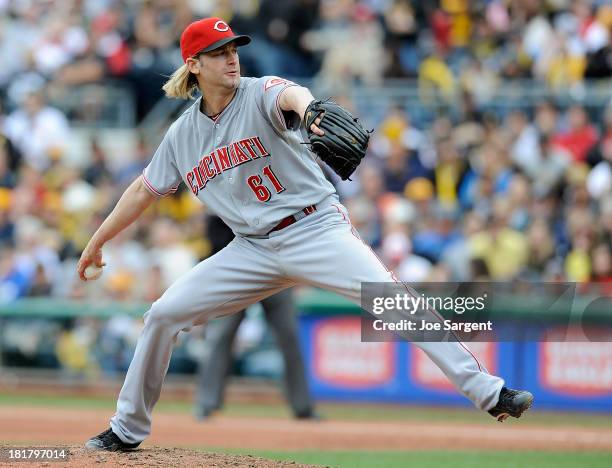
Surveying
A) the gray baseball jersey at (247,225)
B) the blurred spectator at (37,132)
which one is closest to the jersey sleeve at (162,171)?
the gray baseball jersey at (247,225)

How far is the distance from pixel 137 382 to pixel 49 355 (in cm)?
641

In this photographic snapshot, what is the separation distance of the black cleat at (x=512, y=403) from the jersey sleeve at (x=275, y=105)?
1.66 m

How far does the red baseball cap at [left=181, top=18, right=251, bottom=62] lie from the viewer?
5.79 meters

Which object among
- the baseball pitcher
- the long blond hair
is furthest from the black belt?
the long blond hair

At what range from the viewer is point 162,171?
6.18m

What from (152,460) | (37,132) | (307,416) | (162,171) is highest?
(37,132)

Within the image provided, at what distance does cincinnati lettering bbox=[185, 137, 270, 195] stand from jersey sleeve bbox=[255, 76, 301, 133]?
158mm

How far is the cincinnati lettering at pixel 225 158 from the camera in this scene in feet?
19.0

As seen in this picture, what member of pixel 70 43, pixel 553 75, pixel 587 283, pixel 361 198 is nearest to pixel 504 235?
pixel 587 283

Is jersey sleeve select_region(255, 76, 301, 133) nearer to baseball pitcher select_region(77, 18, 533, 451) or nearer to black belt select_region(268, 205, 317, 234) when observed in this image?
baseball pitcher select_region(77, 18, 533, 451)

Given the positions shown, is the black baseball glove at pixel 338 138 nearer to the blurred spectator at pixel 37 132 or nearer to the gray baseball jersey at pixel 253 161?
the gray baseball jersey at pixel 253 161

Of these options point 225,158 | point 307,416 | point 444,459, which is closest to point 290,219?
point 225,158

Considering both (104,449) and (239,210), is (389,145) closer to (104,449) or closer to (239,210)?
(239,210)

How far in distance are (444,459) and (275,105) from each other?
10.6 feet
